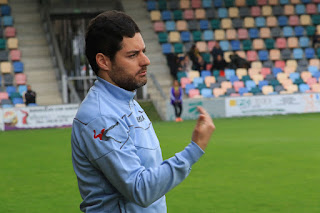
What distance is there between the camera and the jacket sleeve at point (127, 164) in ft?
7.84

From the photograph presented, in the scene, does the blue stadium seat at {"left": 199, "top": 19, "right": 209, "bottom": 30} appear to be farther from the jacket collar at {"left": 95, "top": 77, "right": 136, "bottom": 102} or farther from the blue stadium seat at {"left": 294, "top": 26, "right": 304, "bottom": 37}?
the jacket collar at {"left": 95, "top": 77, "right": 136, "bottom": 102}

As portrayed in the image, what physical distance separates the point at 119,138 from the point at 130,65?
0.35 meters

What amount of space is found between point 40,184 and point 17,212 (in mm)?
2119

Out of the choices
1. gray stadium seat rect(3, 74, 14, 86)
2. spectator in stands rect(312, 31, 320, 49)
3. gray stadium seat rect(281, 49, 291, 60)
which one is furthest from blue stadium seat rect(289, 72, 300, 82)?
gray stadium seat rect(3, 74, 14, 86)

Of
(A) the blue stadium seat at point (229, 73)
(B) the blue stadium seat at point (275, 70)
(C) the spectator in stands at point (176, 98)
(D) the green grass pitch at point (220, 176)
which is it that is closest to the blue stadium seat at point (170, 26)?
(A) the blue stadium seat at point (229, 73)

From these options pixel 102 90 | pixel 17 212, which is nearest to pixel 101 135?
pixel 102 90

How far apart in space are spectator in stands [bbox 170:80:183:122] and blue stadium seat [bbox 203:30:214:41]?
25.1 feet

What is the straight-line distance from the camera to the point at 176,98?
23.7 meters

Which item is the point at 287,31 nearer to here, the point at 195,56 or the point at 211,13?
the point at 211,13

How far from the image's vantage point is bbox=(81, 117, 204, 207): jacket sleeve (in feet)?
7.84

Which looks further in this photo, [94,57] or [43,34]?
[43,34]

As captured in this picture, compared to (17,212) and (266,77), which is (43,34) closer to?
(266,77)

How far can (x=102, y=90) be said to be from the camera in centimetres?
261

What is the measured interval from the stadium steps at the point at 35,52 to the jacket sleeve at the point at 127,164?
2382cm
